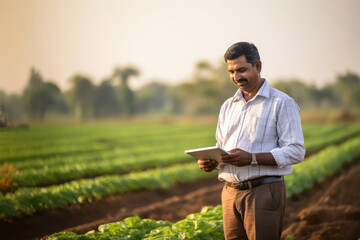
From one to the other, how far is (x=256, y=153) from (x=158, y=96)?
32.9m

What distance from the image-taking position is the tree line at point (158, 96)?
72.6 feet

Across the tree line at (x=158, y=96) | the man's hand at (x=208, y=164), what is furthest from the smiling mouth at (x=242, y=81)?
the tree line at (x=158, y=96)

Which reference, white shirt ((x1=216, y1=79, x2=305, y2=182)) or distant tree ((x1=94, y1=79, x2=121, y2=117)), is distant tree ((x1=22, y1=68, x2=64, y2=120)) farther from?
distant tree ((x1=94, y1=79, x2=121, y2=117))

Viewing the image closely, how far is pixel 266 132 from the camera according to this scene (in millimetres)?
2350

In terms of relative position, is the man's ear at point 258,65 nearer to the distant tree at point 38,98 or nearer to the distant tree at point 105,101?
the distant tree at point 38,98

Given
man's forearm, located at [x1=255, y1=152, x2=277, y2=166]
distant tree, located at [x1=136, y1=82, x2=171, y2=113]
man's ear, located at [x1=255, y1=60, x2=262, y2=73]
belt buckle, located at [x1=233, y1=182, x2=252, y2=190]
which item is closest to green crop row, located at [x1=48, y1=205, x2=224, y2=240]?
belt buckle, located at [x1=233, y1=182, x2=252, y2=190]

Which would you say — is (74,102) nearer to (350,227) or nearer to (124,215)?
(124,215)

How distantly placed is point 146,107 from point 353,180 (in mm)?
23631

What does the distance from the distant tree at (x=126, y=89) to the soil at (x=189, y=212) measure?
18.2 m

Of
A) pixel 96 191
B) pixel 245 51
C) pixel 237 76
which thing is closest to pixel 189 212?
pixel 96 191

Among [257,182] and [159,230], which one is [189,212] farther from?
[257,182]

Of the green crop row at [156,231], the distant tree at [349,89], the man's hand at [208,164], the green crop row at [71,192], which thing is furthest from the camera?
the distant tree at [349,89]

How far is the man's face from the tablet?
0.51 metres

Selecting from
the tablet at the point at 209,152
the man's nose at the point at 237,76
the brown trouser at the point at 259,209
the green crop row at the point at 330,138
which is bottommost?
the green crop row at the point at 330,138
